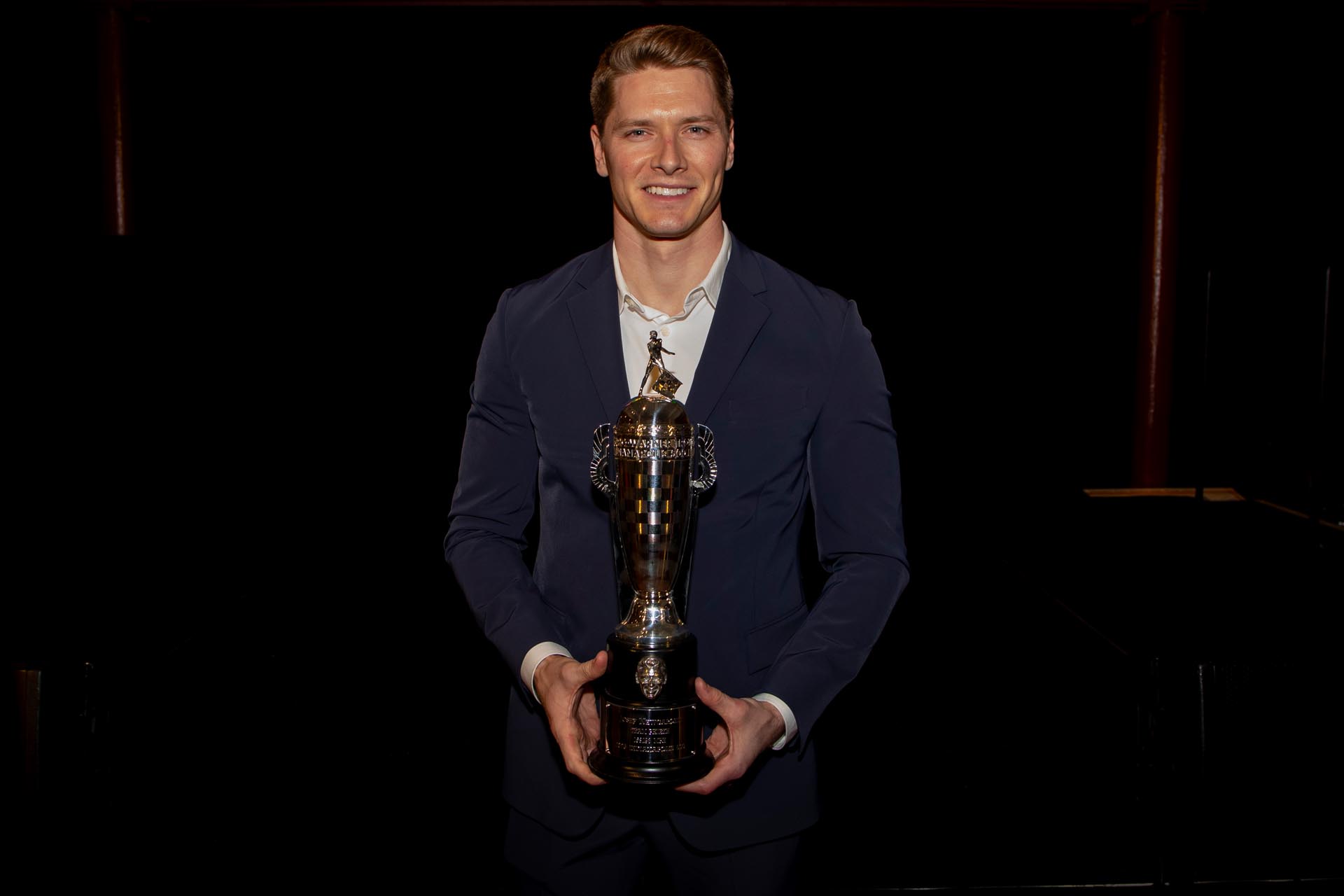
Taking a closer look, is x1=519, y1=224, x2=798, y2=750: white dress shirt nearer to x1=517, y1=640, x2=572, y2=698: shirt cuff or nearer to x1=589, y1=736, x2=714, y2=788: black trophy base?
x1=517, y1=640, x2=572, y2=698: shirt cuff

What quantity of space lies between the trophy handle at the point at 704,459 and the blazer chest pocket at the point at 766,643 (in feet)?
0.89

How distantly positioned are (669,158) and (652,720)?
32.6 inches

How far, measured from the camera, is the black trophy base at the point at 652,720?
144cm

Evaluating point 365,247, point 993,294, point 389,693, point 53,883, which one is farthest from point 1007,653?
point 53,883

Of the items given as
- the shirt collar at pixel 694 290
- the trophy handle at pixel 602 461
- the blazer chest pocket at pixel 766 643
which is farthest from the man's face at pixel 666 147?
the blazer chest pocket at pixel 766 643

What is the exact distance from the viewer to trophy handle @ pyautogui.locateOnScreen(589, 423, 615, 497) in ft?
5.12

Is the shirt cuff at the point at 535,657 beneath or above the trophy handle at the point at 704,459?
beneath

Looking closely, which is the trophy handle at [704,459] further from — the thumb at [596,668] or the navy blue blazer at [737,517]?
the thumb at [596,668]

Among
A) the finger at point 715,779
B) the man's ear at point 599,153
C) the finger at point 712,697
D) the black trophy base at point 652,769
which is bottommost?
the finger at point 715,779

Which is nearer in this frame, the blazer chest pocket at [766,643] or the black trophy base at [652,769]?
the black trophy base at [652,769]

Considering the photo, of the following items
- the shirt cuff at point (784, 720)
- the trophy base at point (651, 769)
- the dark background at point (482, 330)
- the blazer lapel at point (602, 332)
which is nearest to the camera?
the trophy base at point (651, 769)

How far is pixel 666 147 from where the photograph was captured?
158 centimetres

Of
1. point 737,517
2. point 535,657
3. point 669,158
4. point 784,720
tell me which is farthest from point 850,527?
point 669,158

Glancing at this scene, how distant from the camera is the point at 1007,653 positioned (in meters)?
2.98
